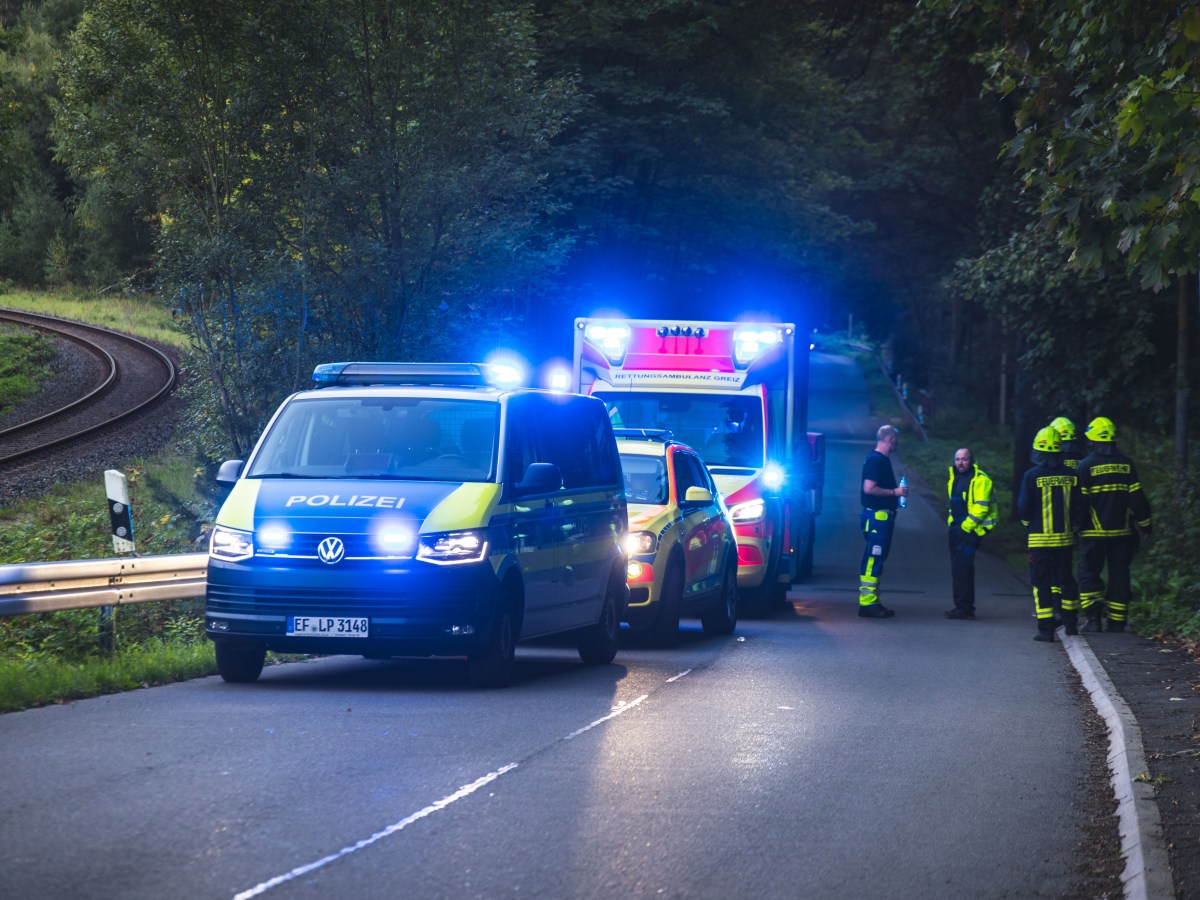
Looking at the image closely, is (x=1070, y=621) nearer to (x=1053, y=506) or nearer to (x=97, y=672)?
(x=1053, y=506)

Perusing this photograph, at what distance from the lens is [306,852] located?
6336 mm

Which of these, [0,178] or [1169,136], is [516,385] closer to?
[1169,136]

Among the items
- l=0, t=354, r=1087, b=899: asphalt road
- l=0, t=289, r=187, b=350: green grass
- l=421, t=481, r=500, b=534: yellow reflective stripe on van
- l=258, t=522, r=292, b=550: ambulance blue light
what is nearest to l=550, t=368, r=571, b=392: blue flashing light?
l=0, t=354, r=1087, b=899: asphalt road

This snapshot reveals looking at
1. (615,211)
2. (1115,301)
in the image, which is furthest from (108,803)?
(615,211)

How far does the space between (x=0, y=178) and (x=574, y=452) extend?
17843 mm

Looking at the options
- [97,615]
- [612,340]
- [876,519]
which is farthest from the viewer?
[612,340]

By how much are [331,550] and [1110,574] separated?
893 centimetres

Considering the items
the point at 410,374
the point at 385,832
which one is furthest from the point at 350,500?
the point at 385,832

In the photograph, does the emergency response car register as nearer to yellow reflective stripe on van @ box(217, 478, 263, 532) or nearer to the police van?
the police van

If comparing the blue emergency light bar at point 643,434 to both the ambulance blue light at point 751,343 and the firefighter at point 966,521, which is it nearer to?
the ambulance blue light at point 751,343

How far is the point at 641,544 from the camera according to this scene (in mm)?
14625

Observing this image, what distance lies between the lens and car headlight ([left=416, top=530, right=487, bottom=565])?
35.5ft

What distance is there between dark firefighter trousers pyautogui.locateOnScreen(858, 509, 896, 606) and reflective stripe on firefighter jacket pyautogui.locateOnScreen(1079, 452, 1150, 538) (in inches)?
126

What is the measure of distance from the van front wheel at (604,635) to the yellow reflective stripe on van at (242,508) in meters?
3.07
